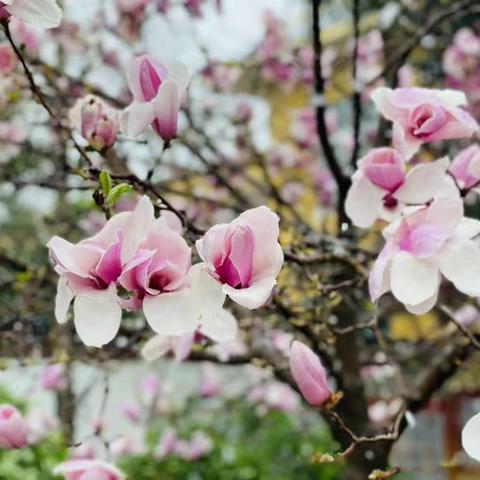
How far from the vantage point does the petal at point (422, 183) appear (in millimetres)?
976

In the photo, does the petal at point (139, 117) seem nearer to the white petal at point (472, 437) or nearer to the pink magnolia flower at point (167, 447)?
the white petal at point (472, 437)

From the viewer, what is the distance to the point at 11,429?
3.95 ft

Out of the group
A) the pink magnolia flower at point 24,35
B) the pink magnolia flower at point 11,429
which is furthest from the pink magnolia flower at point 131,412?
the pink magnolia flower at point 11,429

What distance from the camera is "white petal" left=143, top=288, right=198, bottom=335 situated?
2.63ft

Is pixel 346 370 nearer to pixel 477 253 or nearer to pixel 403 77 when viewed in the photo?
pixel 477 253

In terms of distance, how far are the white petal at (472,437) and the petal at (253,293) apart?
0.24 meters

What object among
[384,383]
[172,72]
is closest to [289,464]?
[384,383]

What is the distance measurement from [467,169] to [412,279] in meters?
0.27

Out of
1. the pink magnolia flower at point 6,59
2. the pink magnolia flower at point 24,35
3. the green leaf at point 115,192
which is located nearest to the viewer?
the green leaf at point 115,192

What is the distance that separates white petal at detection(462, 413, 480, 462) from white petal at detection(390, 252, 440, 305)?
0.44 feet

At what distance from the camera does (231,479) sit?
3.53m

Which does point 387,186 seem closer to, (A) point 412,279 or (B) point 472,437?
(A) point 412,279

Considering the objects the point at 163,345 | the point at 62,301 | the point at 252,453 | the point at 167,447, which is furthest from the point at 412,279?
the point at 252,453

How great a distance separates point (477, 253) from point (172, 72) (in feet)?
1.41
